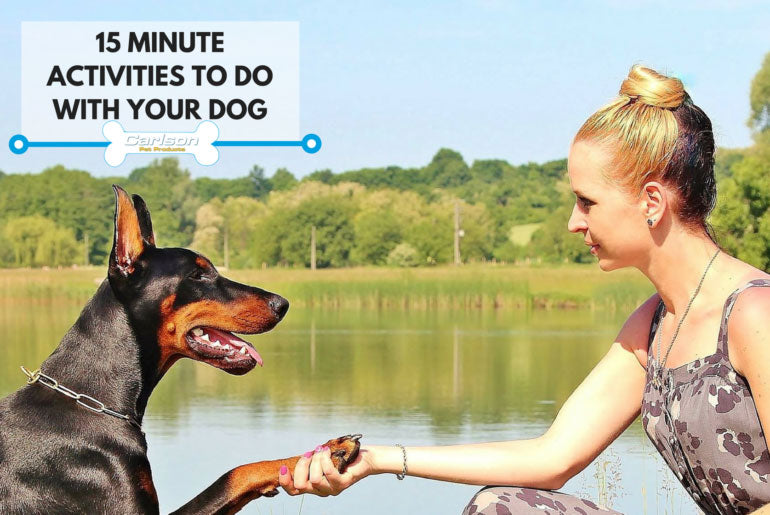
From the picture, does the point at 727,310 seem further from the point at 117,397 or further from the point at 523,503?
the point at 117,397

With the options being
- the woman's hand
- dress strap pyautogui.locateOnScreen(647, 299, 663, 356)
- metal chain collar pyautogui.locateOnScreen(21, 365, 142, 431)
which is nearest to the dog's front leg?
the woman's hand

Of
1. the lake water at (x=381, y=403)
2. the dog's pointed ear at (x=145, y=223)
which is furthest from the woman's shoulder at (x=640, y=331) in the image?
the lake water at (x=381, y=403)

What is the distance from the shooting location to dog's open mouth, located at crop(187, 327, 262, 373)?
319 cm

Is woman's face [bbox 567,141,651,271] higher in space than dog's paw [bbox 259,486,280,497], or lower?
higher

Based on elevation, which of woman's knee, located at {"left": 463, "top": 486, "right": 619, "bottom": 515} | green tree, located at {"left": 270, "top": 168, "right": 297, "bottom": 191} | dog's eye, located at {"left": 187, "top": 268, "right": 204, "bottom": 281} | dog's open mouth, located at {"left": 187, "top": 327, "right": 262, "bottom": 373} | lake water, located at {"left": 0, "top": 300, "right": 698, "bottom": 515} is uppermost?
green tree, located at {"left": 270, "top": 168, "right": 297, "bottom": 191}

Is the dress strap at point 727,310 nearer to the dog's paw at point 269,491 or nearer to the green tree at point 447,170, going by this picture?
the dog's paw at point 269,491

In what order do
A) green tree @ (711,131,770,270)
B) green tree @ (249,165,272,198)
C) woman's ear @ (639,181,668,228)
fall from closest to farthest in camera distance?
woman's ear @ (639,181,668,228)
green tree @ (711,131,770,270)
green tree @ (249,165,272,198)

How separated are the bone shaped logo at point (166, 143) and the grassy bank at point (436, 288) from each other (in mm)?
18077

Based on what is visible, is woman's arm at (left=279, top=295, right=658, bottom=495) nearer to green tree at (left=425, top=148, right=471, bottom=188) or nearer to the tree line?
the tree line

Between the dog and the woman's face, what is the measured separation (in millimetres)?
797

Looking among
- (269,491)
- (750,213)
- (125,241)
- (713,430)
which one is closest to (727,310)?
(713,430)

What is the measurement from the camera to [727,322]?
2.23 meters

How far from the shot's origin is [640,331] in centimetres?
266

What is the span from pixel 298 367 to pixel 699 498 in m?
12.9
